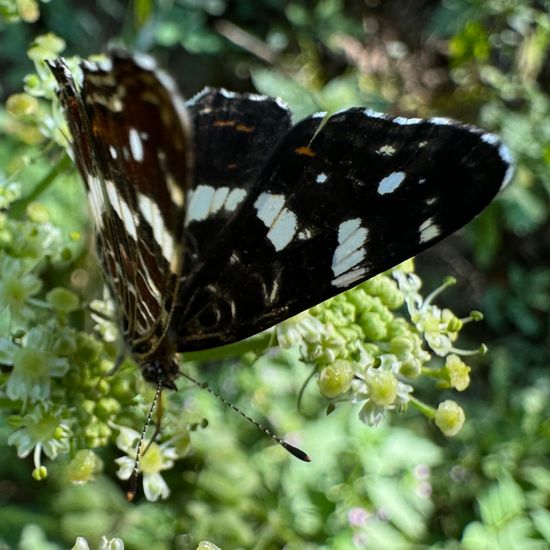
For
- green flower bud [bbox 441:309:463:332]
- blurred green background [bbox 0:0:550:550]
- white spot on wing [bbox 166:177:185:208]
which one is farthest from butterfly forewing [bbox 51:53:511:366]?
blurred green background [bbox 0:0:550:550]

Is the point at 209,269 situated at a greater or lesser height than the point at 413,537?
greater

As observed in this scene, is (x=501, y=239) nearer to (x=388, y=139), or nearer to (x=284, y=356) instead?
(x=284, y=356)

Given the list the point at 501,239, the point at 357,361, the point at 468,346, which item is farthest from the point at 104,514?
the point at 501,239

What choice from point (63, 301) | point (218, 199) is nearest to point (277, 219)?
point (218, 199)

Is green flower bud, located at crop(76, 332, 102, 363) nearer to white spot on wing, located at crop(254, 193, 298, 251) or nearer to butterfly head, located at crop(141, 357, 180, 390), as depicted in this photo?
butterfly head, located at crop(141, 357, 180, 390)

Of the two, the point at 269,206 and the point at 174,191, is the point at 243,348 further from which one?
the point at 174,191

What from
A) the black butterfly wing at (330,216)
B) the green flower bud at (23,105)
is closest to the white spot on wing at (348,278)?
the black butterfly wing at (330,216)

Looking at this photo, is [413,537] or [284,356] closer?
[413,537]
